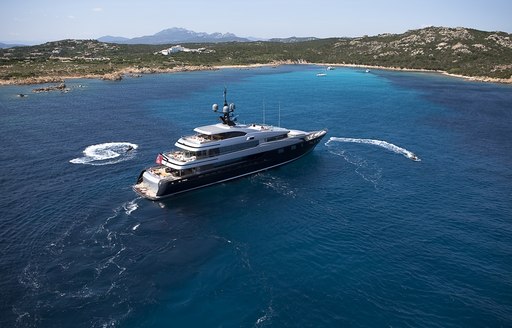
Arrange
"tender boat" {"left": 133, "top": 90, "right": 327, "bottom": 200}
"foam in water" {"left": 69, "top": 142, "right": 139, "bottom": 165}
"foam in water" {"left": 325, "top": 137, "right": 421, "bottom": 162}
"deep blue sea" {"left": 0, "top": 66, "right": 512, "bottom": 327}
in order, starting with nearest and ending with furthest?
"deep blue sea" {"left": 0, "top": 66, "right": 512, "bottom": 327} < "tender boat" {"left": 133, "top": 90, "right": 327, "bottom": 200} < "foam in water" {"left": 69, "top": 142, "right": 139, "bottom": 165} < "foam in water" {"left": 325, "top": 137, "right": 421, "bottom": 162}

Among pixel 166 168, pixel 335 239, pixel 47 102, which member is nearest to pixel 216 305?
pixel 335 239

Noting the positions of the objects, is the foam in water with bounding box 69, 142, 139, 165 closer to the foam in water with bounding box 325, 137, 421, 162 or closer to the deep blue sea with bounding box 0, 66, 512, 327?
the deep blue sea with bounding box 0, 66, 512, 327

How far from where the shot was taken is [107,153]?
67688 mm

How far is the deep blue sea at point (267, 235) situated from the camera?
31.2 meters

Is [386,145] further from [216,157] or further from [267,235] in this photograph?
[267,235]

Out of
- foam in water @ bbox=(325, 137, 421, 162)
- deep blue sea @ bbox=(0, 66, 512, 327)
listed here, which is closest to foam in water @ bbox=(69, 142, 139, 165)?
deep blue sea @ bbox=(0, 66, 512, 327)

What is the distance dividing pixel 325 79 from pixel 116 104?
328 feet

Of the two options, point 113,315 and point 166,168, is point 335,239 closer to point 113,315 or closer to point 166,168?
point 113,315

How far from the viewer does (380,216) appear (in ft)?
151

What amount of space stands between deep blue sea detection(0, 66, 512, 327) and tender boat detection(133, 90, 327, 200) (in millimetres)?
1751

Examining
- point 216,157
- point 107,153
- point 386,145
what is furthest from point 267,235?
point 386,145

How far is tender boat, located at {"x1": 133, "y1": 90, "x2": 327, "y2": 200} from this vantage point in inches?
2042

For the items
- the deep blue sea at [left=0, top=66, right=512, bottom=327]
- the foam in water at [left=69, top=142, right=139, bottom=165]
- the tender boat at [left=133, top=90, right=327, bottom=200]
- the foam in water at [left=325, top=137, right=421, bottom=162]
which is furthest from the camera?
the foam in water at [left=325, top=137, right=421, bottom=162]

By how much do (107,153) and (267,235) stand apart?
128ft
